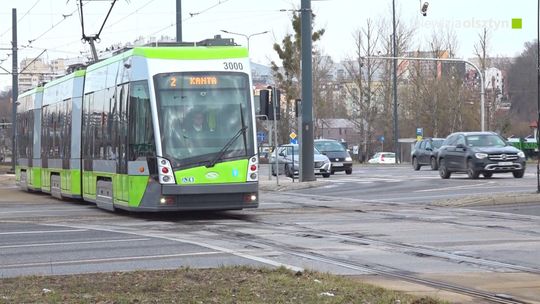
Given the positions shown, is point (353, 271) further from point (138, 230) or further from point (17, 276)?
point (138, 230)

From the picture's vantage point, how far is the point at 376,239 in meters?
14.8

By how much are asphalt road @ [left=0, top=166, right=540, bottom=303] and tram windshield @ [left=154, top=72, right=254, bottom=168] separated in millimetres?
1400

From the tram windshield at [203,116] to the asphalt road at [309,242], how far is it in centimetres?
140

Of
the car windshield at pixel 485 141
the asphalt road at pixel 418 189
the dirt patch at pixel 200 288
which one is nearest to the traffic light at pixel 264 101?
the asphalt road at pixel 418 189

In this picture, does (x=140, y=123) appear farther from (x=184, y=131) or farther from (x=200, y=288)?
(x=200, y=288)

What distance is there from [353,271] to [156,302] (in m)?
3.34

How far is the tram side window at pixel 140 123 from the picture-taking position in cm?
1859

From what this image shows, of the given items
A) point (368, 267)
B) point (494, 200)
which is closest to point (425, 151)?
point (494, 200)

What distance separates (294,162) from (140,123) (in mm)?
19789

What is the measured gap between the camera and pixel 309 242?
1435cm

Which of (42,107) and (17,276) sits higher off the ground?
(42,107)

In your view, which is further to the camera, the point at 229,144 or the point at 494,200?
the point at 494,200

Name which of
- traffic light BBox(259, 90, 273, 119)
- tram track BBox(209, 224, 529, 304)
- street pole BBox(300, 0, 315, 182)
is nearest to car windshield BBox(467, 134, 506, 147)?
street pole BBox(300, 0, 315, 182)

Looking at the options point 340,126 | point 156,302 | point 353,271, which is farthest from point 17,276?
point 340,126
